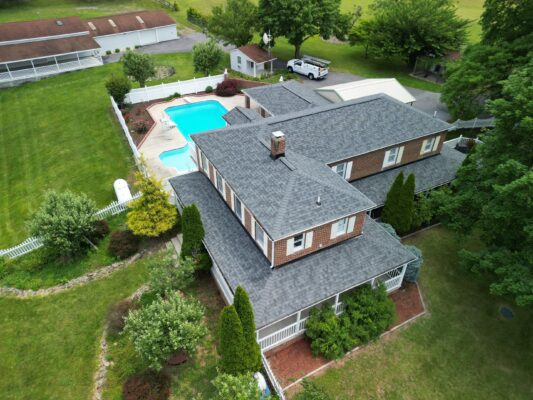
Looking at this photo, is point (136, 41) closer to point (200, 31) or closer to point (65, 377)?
point (200, 31)

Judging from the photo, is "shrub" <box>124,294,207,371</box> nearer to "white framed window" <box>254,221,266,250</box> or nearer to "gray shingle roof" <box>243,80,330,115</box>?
"white framed window" <box>254,221,266,250</box>

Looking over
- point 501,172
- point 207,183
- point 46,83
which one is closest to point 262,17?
point 46,83

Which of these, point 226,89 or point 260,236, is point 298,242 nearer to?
point 260,236

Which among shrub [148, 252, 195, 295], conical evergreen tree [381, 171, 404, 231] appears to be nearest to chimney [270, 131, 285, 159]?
conical evergreen tree [381, 171, 404, 231]

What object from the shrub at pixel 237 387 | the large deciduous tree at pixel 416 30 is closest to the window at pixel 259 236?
the shrub at pixel 237 387

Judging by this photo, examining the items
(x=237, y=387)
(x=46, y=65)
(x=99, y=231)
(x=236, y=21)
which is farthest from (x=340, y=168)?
(x=46, y=65)

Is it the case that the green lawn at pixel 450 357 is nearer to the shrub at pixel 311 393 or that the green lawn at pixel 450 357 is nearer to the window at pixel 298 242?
the shrub at pixel 311 393
